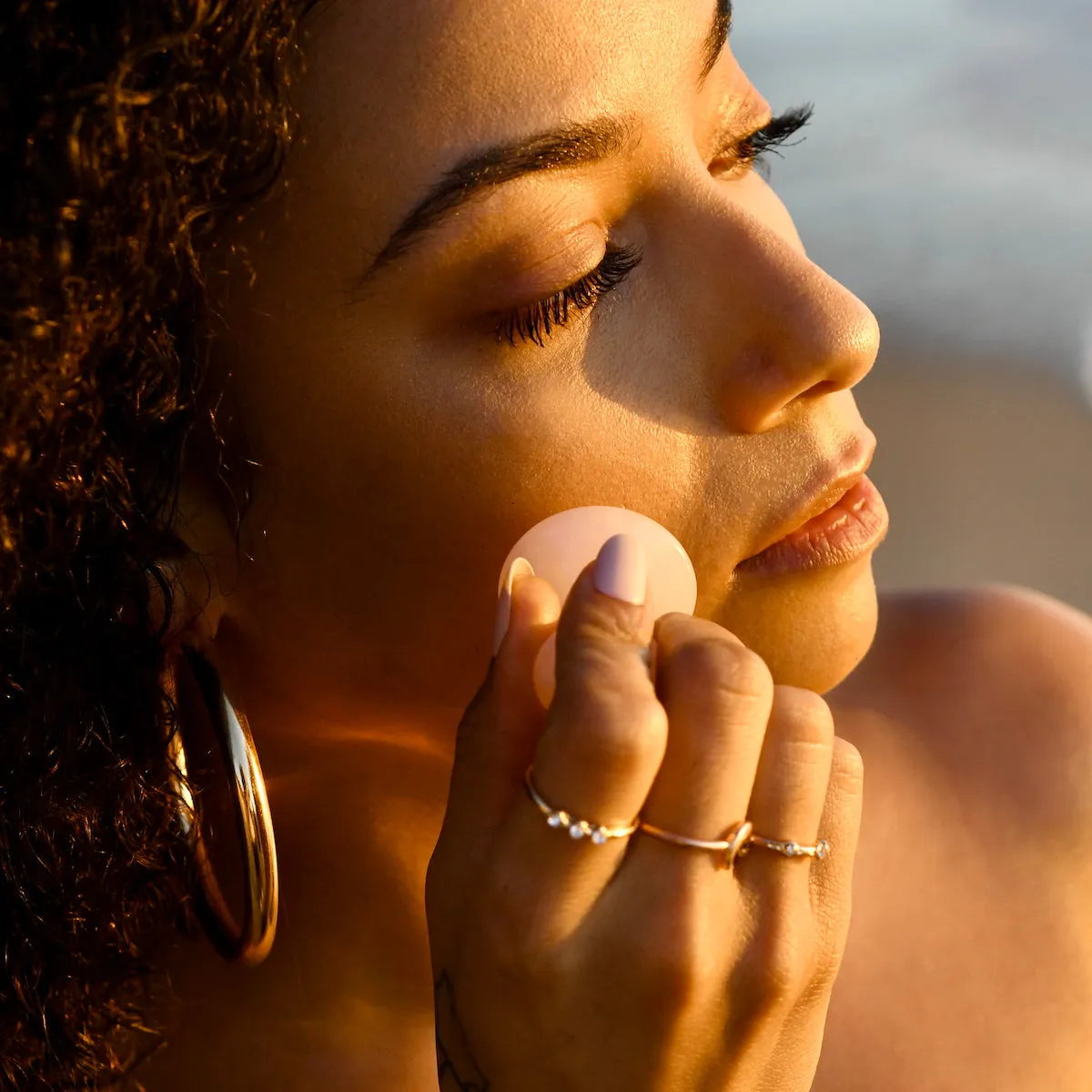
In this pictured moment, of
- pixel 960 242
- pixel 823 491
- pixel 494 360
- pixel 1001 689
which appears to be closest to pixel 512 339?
pixel 494 360

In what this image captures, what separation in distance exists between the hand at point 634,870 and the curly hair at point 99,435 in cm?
34

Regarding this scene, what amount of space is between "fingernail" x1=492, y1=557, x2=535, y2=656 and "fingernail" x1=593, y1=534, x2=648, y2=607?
8 cm

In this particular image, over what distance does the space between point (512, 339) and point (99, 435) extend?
0.34 m

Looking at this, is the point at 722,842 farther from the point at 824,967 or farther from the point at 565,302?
the point at 565,302

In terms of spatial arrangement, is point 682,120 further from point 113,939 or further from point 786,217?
point 113,939

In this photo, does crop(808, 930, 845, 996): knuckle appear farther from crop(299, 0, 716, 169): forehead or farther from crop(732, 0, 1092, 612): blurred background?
crop(732, 0, 1092, 612): blurred background

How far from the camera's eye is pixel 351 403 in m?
1.02

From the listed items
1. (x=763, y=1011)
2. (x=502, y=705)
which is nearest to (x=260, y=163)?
(x=502, y=705)

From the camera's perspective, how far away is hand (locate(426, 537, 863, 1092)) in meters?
0.86

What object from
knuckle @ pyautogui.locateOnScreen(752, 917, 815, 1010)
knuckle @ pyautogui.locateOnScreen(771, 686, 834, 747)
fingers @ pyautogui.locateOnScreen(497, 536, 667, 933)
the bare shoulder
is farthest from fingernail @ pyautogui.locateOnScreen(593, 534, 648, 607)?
the bare shoulder

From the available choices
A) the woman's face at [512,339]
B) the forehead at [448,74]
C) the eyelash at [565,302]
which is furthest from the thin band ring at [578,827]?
the forehead at [448,74]

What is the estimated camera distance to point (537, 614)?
0.92 metres

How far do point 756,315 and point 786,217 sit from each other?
29cm

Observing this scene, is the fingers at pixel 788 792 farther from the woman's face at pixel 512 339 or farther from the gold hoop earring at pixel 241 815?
the gold hoop earring at pixel 241 815
